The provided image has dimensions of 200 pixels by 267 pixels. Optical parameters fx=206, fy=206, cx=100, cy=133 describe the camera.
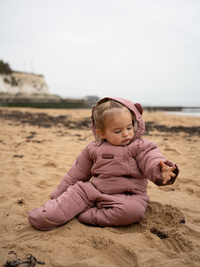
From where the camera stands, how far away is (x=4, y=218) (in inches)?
82.3

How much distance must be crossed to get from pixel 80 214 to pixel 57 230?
27 cm

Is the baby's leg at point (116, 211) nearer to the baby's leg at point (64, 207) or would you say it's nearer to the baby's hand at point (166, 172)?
the baby's leg at point (64, 207)

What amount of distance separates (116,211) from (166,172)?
59 cm

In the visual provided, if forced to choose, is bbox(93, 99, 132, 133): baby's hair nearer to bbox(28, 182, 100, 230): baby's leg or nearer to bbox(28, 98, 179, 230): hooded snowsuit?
bbox(28, 98, 179, 230): hooded snowsuit

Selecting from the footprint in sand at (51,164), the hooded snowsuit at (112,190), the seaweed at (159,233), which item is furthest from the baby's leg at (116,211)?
the footprint in sand at (51,164)

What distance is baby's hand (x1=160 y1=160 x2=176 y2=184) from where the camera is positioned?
1.79 m

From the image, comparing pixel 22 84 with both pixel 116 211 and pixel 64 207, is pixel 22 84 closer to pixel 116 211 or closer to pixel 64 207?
pixel 64 207

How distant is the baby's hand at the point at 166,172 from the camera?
5.87ft

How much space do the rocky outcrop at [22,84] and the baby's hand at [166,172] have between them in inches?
1635

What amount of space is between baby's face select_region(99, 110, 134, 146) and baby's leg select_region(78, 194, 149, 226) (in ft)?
1.80

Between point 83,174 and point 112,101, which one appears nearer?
point 112,101

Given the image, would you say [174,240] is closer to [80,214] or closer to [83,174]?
[80,214]

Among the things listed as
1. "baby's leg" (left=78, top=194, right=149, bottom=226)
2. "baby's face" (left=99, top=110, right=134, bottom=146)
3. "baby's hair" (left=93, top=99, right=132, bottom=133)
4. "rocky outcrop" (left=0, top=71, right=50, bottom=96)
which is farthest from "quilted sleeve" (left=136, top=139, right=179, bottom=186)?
"rocky outcrop" (left=0, top=71, right=50, bottom=96)

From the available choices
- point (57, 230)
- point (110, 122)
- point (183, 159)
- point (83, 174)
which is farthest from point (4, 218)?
point (183, 159)
